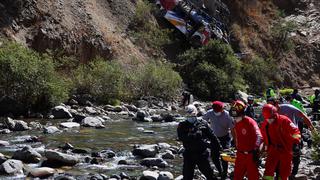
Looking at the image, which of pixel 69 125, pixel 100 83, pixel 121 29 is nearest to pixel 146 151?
pixel 69 125

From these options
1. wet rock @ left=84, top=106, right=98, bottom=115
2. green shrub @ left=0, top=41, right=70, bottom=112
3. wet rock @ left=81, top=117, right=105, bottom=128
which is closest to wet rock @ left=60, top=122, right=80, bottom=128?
wet rock @ left=81, top=117, right=105, bottom=128

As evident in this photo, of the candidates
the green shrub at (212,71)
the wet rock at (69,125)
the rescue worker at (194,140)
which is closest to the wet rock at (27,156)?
the rescue worker at (194,140)

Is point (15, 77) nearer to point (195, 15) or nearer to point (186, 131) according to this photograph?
point (186, 131)

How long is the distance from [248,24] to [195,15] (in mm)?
14956

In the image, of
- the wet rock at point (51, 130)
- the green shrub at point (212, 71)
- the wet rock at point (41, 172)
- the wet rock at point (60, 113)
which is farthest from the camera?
Answer: the green shrub at point (212, 71)

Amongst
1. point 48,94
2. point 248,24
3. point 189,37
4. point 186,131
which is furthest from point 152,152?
point 248,24

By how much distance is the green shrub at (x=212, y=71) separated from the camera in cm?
4044

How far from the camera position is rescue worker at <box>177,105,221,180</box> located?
29.7ft

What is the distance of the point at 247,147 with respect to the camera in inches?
358

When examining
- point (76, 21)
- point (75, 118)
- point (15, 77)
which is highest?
point (76, 21)

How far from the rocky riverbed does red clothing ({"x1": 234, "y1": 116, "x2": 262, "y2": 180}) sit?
99.4 inches

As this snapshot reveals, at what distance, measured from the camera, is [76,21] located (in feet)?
118

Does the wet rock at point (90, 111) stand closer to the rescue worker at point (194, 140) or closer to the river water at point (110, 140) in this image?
the river water at point (110, 140)

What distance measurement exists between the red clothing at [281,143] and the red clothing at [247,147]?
0.31 metres
